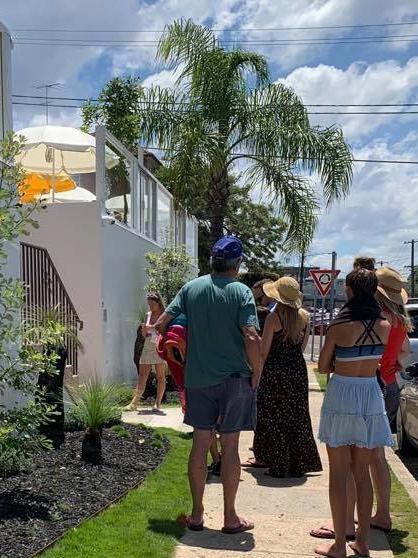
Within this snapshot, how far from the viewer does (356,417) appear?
13.6 ft

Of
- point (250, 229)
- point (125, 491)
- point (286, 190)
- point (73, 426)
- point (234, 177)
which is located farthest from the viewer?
point (250, 229)

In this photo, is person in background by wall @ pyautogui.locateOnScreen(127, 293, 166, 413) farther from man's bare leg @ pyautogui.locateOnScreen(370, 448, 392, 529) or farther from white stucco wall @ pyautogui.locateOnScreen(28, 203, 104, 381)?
man's bare leg @ pyautogui.locateOnScreen(370, 448, 392, 529)

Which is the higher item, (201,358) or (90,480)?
(201,358)

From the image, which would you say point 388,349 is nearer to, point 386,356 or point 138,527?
point 386,356

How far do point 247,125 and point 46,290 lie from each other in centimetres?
718

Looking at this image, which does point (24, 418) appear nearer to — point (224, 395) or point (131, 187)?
point (224, 395)

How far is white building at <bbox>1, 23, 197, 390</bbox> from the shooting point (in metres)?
9.17

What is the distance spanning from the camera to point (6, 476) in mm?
5402

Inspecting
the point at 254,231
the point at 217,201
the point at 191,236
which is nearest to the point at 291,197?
the point at 217,201

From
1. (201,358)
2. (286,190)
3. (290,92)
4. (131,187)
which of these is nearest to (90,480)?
(201,358)

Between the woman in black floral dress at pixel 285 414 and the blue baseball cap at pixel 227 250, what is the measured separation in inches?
59.9

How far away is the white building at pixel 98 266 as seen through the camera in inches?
361

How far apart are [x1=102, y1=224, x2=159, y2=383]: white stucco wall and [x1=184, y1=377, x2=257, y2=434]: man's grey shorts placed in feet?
19.5

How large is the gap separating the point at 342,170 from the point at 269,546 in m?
11.0
